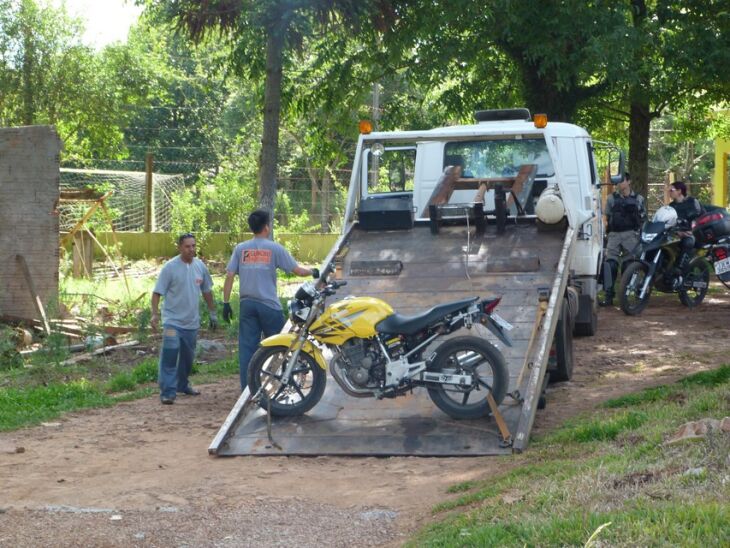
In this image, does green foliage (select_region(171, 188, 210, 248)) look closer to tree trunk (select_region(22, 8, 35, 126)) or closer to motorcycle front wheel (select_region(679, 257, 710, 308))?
tree trunk (select_region(22, 8, 35, 126))

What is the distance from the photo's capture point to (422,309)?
368 inches

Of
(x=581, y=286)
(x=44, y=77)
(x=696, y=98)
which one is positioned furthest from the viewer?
(x=44, y=77)

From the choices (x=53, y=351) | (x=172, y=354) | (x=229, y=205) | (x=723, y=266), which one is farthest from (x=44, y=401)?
(x=229, y=205)

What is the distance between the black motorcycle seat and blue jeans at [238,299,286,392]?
1.79 meters

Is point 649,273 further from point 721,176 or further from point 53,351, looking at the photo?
point 721,176

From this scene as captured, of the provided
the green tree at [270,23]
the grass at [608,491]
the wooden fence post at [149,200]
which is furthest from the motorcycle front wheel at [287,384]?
the wooden fence post at [149,200]

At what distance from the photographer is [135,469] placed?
7797 mm

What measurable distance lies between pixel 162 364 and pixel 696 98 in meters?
13.5

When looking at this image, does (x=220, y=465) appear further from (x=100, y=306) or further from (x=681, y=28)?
(x=681, y=28)

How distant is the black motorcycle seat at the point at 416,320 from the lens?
8.15 metres

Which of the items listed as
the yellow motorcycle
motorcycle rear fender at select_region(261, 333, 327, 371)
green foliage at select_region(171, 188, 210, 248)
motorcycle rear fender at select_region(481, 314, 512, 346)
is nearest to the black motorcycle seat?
the yellow motorcycle

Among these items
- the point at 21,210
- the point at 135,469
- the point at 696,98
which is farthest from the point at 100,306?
the point at 696,98

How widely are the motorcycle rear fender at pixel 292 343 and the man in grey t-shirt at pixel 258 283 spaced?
1.13m

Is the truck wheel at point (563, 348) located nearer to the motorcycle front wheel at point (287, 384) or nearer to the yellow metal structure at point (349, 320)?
the yellow metal structure at point (349, 320)
